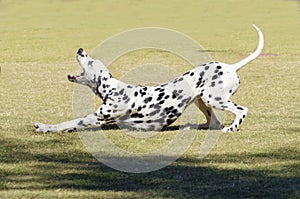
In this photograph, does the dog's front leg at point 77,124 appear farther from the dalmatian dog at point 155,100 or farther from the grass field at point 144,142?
the grass field at point 144,142

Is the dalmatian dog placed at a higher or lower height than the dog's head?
lower

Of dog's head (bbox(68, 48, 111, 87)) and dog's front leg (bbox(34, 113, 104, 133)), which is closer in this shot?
dog's front leg (bbox(34, 113, 104, 133))

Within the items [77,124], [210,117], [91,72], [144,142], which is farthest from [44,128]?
[210,117]

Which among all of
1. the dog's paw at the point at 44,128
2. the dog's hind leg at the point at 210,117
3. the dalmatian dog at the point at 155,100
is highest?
the dalmatian dog at the point at 155,100

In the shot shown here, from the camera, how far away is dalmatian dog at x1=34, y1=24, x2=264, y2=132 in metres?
11.2

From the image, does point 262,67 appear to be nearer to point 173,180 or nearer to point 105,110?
point 105,110

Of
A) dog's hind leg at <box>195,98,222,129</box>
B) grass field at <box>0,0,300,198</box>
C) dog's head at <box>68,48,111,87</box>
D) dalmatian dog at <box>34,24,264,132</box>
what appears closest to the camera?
grass field at <box>0,0,300,198</box>

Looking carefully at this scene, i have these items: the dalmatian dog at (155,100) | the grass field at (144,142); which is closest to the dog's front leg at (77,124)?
the dalmatian dog at (155,100)

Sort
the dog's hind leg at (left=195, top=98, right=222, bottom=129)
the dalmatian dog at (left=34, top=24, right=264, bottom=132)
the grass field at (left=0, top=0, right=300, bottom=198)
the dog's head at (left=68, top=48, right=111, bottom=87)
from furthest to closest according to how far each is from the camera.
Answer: the dog's hind leg at (left=195, top=98, right=222, bottom=129), the dog's head at (left=68, top=48, right=111, bottom=87), the dalmatian dog at (left=34, top=24, right=264, bottom=132), the grass field at (left=0, top=0, right=300, bottom=198)

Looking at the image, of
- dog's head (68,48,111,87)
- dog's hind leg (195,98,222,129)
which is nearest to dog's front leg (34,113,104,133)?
dog's head (68,48,111,87)

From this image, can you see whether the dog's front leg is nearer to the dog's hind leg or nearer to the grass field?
the grass field

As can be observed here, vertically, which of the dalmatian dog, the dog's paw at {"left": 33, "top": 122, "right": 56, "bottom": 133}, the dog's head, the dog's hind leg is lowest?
the dog's hind leg

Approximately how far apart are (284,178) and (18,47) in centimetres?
2587

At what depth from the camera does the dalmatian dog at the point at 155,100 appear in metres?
11.2
